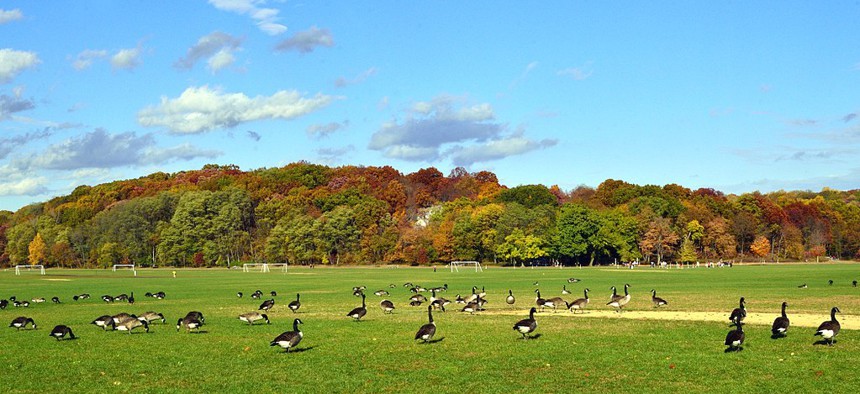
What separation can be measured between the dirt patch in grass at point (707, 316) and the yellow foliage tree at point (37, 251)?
160577 millimetres

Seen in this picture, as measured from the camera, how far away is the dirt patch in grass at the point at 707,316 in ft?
84.2

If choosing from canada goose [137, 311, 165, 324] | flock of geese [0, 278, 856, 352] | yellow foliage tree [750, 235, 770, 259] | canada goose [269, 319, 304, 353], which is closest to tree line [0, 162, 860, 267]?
yellow foliage tree [750, 235, 770, 259]

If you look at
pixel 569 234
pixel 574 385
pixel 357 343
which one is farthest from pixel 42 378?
pixel 569 234

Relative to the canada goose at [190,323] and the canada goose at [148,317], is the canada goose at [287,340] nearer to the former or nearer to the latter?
the canada goose at [190,323]

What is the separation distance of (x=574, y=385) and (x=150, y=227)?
15998 cm

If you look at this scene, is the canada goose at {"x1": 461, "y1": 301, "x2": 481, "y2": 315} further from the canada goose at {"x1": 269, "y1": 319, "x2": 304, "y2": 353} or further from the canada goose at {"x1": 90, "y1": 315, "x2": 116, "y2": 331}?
the canada goose at {"x1": 90, "y1": 315, "x2": 116, "y2": 331}

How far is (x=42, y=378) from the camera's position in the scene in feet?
55.4

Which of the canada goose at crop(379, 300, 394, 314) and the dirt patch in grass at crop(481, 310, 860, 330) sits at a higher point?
the canada goose at crop(379, 300, 394, 314)

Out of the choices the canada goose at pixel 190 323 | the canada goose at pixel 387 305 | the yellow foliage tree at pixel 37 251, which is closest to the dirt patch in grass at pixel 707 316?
the canada goose at pixel 387 305

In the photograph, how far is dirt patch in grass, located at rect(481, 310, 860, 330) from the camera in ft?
84.2

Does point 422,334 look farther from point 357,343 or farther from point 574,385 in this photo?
point 574,385

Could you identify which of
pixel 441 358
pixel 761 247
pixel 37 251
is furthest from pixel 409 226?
pixel 441 358

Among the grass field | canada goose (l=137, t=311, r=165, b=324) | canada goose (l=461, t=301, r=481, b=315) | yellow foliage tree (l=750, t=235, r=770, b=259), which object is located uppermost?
yellow foliage tree (l=750, t=235, r=770, b=259)

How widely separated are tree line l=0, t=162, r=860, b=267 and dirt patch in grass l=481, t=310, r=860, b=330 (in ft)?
309
